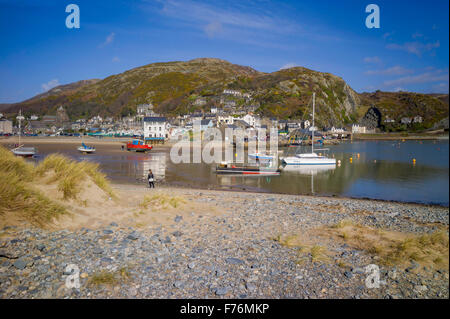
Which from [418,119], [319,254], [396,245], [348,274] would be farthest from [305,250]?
[418,119]

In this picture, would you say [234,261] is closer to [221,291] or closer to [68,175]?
[221,291]

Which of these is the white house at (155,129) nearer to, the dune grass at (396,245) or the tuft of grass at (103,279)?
the dune grass at (396,245)

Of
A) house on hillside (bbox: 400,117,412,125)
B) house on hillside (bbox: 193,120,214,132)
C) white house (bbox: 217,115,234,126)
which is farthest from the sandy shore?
house on hillside (bbox: 400,117,412,125)

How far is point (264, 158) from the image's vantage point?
44625mm

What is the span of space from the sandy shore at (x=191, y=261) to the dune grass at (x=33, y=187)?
0.48 meters

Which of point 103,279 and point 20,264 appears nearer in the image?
point 103,279

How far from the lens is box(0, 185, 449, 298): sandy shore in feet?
17.6

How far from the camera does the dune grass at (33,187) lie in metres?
7.64

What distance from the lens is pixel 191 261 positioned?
669cm

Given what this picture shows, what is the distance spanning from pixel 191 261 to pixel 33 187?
6.34 metres

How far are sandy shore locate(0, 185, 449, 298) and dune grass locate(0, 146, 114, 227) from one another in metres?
0.48

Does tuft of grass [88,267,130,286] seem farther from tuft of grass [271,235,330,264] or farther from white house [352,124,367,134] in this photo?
white house [352,124,367,134]
